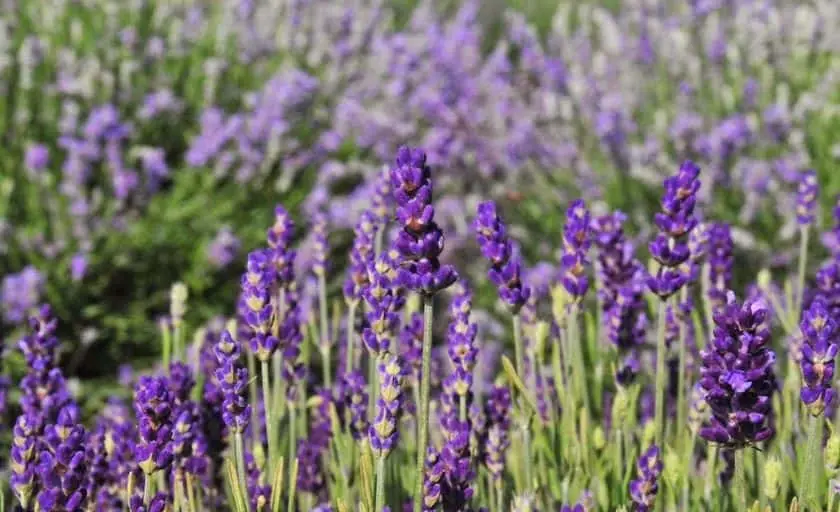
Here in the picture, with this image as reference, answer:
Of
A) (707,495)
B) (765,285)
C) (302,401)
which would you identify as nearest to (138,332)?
(302,401)

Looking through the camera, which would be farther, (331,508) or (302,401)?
(302,401)

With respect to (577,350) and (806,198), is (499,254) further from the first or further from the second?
(806,198)

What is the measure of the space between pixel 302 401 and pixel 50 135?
2726 mm

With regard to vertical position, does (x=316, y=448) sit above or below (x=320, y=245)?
below

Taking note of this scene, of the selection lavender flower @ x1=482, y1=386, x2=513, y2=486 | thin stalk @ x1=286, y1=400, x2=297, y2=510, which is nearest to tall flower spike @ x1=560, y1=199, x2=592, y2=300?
lavender flower @ x1=482, y1=386, x2=513, y2=486

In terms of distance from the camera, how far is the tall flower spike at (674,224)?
5.67 feet

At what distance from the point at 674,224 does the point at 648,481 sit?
Result: 376 mm

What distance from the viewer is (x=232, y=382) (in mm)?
1567

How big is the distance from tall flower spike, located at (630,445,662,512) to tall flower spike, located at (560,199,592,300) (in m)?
0.31

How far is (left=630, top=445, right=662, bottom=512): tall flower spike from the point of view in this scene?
1.67m

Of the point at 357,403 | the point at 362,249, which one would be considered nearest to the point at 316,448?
the point at 357,403

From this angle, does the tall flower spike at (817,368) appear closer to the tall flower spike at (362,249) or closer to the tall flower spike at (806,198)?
the tall flower spike at (362,249)

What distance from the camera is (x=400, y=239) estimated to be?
1.46 metres

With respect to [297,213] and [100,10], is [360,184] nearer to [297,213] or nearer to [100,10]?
[297,213]
